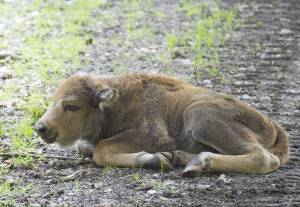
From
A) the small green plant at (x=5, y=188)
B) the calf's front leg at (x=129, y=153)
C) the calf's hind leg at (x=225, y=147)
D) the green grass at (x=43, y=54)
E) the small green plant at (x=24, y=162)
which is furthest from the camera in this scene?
the green grass at (x=43, y=54)

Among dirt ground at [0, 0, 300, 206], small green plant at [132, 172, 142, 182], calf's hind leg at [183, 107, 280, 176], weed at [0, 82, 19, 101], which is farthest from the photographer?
weed at [0, 82, 19, 101]

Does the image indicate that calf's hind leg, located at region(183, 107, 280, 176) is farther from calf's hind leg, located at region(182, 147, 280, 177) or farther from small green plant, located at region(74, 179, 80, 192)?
small green plant, located at region(74, 179, 80, 192)

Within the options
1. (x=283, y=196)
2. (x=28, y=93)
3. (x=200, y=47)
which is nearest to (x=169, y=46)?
(x=200, y=47)

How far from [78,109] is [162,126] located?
3.29ft

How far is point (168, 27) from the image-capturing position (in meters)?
15.5

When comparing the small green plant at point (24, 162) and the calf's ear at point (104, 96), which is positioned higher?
the calf's ear at point (104, 96)

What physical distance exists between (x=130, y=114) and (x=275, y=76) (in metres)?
4.17

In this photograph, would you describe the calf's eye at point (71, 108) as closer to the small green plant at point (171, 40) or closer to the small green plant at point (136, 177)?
the small green plant at point (136, 177)

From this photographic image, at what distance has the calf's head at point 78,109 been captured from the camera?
319 inches

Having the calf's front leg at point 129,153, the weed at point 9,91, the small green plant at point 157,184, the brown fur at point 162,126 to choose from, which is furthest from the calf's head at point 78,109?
the weed at point 9,91

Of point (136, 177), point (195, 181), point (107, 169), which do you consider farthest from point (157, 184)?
point (107, 169)

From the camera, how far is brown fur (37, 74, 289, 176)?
25.5 feet

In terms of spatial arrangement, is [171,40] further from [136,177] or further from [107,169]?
[136,177]

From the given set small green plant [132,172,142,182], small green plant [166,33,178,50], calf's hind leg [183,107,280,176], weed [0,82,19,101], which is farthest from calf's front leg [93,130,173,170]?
small green plant [166,33,178,50]
